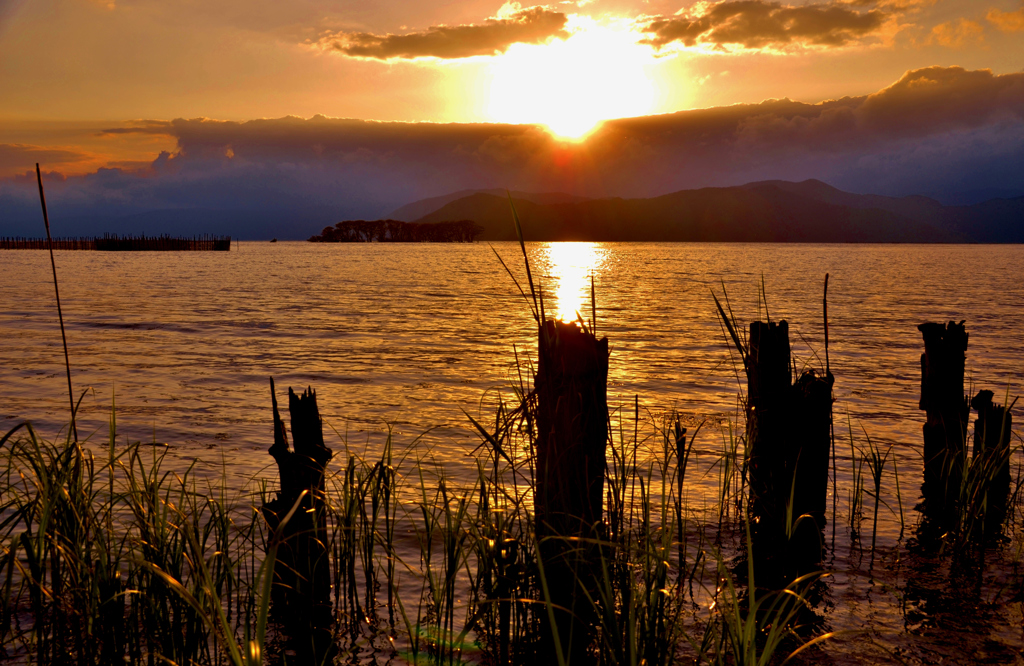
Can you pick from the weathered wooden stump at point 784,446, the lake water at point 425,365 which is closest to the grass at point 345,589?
the weathered wooden stump at point 784,446

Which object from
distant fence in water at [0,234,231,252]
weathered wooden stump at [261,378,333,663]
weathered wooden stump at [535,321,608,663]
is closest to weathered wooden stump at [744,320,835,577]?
weathered wooden stump at [535,321,608,663]

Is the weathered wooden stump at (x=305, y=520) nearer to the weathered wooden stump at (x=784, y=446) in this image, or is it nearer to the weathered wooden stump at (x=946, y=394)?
the weathered wooden stump at (x=784, y=446)

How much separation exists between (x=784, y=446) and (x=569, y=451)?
234cm

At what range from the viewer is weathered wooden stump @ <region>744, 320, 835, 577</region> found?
215 inches

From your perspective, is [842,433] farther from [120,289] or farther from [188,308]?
[120,289]

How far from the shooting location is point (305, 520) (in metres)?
4.28

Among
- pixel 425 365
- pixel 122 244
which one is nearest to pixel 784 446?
pixel 425 365

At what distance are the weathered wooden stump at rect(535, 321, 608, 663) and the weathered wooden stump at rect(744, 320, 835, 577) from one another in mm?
2015

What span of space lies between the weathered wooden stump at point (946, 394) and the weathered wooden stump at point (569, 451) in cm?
370

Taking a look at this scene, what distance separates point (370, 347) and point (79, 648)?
49.3ft

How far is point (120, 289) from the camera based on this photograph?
36.8 meters

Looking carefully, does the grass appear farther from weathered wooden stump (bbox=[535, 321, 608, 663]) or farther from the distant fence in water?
the distant fence in water

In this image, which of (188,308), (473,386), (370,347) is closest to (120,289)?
(188,308)

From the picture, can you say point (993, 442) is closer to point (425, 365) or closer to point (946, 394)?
point (946, 394)
